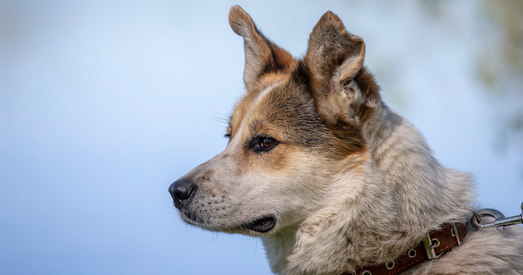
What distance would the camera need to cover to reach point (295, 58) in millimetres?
4957

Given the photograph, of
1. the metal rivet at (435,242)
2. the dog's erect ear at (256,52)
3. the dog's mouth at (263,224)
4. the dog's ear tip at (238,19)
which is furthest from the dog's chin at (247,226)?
the dog's ear tip at (238,19)

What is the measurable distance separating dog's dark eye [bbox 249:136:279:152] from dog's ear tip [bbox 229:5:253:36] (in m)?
1.39

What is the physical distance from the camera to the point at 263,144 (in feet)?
13.6

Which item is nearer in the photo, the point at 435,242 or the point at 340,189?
the point at 435,242

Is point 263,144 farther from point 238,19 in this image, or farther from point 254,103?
point 238,19

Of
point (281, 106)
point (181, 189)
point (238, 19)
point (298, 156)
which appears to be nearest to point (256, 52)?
point (238, 19)

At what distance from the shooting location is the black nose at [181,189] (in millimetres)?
3959

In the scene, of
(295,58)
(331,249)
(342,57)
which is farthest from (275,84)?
(331,249)

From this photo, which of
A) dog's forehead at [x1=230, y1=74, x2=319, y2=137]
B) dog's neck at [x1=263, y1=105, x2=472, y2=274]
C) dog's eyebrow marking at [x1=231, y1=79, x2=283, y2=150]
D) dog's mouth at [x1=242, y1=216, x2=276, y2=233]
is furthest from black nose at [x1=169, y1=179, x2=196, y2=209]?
dog's neck at [x1=263, y1=105, x2=472, y2=274]

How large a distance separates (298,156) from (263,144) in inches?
12.4

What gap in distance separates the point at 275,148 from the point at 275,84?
74 cm

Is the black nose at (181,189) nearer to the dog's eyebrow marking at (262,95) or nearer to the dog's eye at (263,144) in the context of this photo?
the dog's eye at (263,144)

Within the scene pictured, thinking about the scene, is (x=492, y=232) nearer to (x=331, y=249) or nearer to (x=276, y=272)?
(x=331, y=249)

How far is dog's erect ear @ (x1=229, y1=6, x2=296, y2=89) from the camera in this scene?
4984 millimetres
